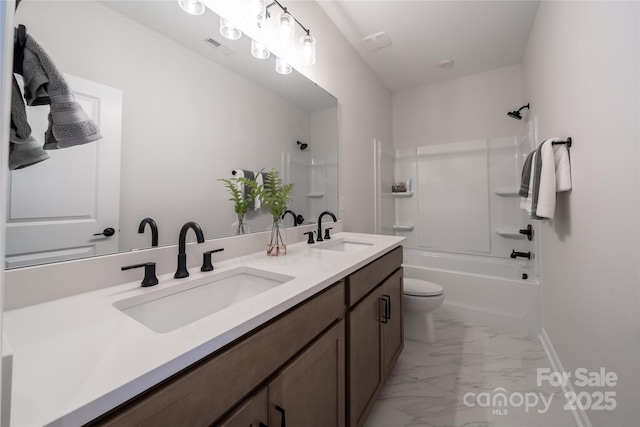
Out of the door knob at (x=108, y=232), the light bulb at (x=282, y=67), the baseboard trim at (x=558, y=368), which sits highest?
the light bulb at (x=282, y=67)

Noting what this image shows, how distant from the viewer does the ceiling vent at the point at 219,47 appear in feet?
3.64

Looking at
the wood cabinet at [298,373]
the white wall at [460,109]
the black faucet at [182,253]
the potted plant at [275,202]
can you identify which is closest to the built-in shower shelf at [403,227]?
the white wall at [460,109]

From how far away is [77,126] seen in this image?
2.13ft

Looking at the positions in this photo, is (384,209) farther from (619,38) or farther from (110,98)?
(110,98)

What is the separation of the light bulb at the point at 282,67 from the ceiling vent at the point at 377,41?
1.07 m

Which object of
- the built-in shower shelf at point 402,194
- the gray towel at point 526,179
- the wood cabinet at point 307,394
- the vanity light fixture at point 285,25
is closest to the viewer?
the wood cabinet at point 307,394

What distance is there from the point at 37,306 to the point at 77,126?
0.47 m

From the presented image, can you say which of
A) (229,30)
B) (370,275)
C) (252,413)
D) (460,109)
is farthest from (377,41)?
(252,413)

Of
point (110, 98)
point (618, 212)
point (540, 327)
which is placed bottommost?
point (540, 327)

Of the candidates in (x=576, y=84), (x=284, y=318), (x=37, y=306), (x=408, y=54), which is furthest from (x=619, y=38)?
(x=37, y=306)

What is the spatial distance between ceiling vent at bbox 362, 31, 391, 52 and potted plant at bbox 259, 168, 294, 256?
5.49ft

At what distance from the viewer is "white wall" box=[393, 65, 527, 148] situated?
2646 millimetres

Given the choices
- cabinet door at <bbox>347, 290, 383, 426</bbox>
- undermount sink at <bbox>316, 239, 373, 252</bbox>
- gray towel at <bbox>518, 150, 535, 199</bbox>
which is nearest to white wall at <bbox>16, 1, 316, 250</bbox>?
undermount sink at <bbox>316, 239, 373, 252</bbox>

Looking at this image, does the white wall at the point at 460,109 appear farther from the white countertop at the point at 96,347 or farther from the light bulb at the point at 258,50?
the white countertop at the point at 96,347
